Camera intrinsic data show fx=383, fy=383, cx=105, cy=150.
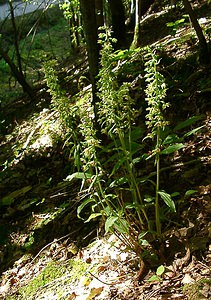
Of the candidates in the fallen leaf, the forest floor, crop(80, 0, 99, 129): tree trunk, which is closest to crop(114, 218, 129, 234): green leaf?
the forest floor

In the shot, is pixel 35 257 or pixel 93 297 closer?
pixel 93 297

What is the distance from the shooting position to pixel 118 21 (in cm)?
518

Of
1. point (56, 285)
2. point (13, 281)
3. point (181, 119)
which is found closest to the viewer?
point (56, 285)

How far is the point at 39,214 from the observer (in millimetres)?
3479

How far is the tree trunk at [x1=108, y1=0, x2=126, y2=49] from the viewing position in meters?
5.18

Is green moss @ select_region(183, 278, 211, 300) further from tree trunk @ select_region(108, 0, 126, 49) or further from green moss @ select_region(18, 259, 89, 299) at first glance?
tree trunk @ select_region(108, 0, 126, 49)

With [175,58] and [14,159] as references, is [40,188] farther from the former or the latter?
[175,58]

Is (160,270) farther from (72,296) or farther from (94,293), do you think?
(72,296)

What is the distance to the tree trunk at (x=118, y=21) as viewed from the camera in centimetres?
518

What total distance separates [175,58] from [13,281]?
2.61 m

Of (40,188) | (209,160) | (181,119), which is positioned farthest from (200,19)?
(40,188)

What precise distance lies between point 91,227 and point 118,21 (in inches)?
128

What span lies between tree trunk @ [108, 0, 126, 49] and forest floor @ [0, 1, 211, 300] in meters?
0.87

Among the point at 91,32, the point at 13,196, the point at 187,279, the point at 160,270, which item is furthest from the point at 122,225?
the point at 13,196
